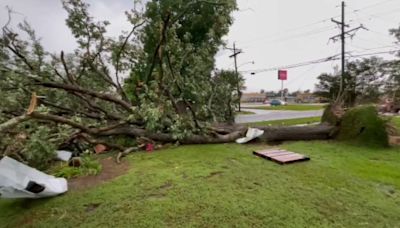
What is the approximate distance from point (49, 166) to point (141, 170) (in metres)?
1.50

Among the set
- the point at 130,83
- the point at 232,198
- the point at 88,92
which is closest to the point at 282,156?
the point at 232,198

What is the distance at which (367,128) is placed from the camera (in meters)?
5.28

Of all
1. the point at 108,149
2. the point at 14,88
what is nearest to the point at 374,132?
the point at 108,149

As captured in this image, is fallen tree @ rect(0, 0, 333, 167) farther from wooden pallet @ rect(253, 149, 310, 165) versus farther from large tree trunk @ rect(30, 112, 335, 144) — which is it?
wooden pallet @ rect(253, 149, 310, 165)

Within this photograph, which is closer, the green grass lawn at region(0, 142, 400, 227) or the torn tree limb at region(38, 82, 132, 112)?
the green grass lawn at region(0, 142, 400, 227)

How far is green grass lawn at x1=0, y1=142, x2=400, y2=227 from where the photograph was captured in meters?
2.45

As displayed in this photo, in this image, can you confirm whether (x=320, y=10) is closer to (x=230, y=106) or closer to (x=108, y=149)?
(x=230, y=106)

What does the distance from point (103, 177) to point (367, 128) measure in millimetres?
4419

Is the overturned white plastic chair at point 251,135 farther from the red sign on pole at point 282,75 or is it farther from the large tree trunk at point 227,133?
the red sign on pole at point 282,75

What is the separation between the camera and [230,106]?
6926mm

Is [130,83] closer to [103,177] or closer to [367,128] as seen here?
[103,177]

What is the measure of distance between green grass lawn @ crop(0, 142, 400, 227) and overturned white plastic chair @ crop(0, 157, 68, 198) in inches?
5.0

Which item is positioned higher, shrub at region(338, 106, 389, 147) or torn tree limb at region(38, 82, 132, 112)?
torn tree limb at region(38, 82, 132, 112)

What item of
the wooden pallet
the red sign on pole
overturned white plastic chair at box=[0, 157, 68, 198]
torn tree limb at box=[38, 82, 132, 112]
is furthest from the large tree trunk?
the red sign on pole
